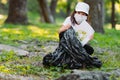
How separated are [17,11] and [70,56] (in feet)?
34.7

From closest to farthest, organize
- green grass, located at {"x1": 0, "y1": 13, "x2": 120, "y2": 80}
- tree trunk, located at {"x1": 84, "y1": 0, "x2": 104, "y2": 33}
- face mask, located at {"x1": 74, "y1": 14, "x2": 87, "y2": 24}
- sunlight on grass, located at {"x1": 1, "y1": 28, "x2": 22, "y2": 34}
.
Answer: green grass, located at {"x1": 0, "y1": 13, "x2": 120, "y2": 80} → face mask, located at {"x1": 74, "y1": 14, "x2": 87, "y2": 24} → tree trunk, located at {"x1": 84, "y1": 0, "x2": 104, "y2": 33} → sunlight on grass, located at {"x1": 1, "y1": 28, "x2": 22, "y2": 34}

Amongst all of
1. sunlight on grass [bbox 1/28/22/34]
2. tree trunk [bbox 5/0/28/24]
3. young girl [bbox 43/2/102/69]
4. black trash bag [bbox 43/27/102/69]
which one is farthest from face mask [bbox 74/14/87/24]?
tree trunk [bbox 5/0/28/24]

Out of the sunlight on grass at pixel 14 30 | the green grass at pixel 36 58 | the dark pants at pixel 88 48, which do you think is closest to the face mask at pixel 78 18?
the dark pants at pixel 88 48

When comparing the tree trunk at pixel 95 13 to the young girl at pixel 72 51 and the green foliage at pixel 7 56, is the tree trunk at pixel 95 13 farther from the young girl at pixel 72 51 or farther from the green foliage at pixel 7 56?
the young girl at pixel 72 51

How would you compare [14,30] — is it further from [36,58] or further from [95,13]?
[36,58]

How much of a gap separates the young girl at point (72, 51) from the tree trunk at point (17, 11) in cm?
1011

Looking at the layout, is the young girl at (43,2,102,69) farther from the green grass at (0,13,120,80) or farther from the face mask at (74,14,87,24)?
the green grass at (0,13,120,80)

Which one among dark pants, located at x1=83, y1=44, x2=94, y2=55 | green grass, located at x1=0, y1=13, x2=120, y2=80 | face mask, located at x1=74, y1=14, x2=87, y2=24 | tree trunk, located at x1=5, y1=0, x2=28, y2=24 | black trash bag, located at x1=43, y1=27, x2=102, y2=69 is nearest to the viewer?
green grass, located at x1=0, y1=13, x2=120, y2=80

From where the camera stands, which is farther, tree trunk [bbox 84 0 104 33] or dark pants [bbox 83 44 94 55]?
tree trunk [bbox 84 0 104 33]

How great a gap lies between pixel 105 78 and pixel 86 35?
232 centimetres

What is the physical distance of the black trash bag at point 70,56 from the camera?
9.39 meters

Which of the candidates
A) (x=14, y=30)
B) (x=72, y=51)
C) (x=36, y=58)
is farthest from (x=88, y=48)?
(x=14, y=30)

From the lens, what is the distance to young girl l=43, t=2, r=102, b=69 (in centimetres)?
940

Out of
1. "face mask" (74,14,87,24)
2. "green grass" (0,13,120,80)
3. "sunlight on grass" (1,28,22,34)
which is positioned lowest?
"green grass" (0,13,120,80)
